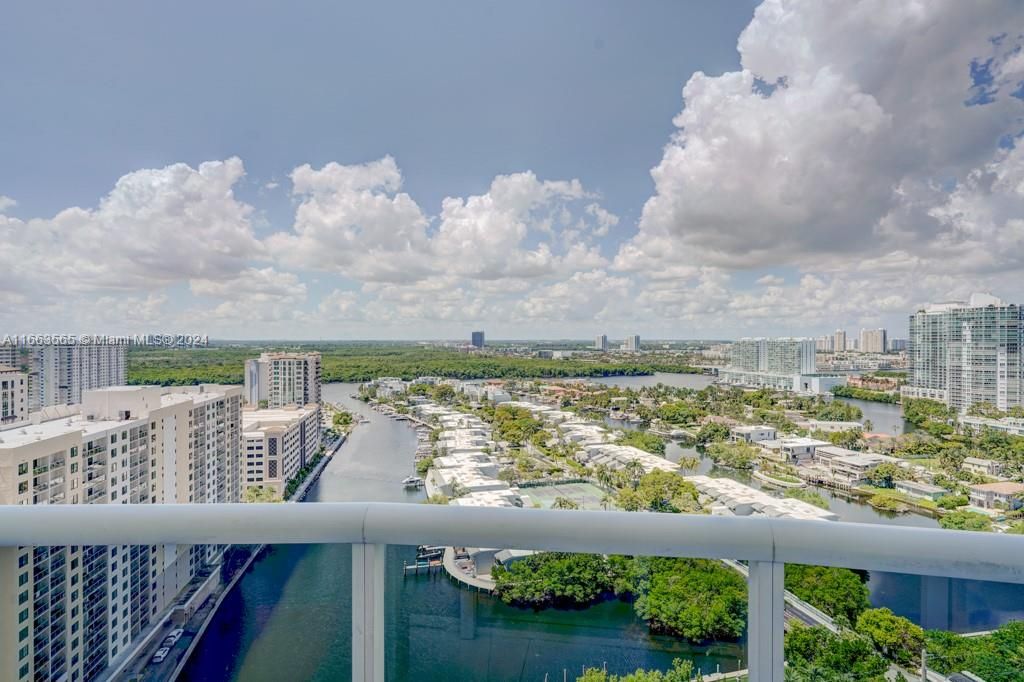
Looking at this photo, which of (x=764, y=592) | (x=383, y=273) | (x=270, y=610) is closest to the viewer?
(x=764, y=592)

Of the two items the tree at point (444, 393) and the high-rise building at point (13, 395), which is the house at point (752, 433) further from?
the high-rise building at point (13, 395)

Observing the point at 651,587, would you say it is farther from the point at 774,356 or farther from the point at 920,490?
the point at 774,356

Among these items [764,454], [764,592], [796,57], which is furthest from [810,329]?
[764,592]

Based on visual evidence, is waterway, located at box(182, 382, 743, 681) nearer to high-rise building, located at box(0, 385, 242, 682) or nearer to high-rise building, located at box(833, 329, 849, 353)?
high-rise building, located at box(0, 385, 242, 682)

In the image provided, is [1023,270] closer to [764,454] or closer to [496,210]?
[764,454]

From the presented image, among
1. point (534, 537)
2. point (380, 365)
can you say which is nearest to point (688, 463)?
point (380, 365)

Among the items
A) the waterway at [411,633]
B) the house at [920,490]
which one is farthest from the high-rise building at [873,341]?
the waterway at [411,633]
